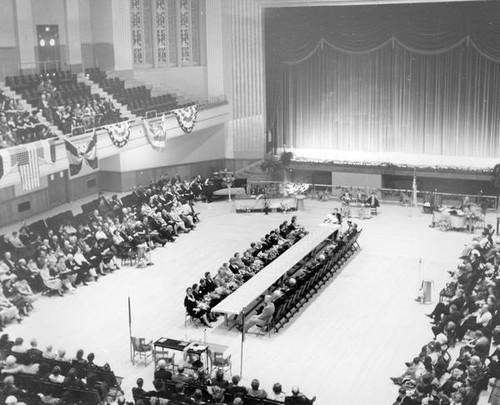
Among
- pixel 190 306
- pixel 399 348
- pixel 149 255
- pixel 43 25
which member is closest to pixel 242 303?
pixel 190 306

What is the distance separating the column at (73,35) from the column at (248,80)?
6900 millimetres

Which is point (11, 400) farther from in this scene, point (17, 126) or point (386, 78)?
point (386, 78)

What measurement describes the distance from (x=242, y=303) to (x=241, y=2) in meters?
19.7

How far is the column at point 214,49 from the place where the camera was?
109ft

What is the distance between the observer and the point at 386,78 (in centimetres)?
3181

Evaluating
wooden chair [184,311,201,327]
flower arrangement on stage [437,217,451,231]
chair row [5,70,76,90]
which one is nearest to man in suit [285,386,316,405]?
wooden chair [184,311,201,327]

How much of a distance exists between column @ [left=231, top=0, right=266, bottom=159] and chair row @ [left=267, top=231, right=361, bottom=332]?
1223 cm

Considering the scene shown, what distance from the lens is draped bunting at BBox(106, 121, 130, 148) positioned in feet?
85.1

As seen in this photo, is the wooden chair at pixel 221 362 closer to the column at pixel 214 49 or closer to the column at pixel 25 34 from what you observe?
the column at pixel 25 34

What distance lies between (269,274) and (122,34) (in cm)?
1560

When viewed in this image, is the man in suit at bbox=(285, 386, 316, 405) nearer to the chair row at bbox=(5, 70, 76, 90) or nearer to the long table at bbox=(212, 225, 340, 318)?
the long table at bbox=(212, 225, 340, 318)

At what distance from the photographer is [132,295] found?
62.4 ft

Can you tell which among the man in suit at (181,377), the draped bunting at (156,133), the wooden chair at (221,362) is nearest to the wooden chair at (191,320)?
the wooden chair at (221,362)

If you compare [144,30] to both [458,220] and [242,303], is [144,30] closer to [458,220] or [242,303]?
[458,220]
